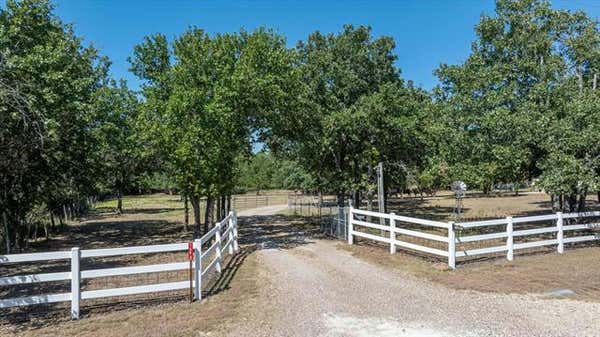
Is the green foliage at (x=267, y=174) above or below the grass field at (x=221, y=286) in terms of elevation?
above

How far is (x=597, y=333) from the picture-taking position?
5.59 metres

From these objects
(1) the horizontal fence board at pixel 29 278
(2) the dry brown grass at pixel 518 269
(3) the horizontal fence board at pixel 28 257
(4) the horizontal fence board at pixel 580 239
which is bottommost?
(2) the dry brown grass at pixel 518 269

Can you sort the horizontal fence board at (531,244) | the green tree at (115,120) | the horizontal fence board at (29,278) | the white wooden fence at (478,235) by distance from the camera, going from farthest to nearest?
the green tree at (115,120) < the horizontal fence board at (531,244) < the white wooden fence at (478,235) < the horizontal fence board at (29,278)

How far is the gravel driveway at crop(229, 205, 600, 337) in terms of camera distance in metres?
5.85

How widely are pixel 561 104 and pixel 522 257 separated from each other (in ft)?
21.2

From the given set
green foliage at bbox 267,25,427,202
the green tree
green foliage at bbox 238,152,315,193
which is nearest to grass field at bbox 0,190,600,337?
the green tree

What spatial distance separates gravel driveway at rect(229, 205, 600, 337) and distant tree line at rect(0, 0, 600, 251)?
6179mm

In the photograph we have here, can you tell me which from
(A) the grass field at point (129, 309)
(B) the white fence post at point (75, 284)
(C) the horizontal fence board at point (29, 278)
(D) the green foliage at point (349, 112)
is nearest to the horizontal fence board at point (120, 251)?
(B) the white fence post at point (75, 284)

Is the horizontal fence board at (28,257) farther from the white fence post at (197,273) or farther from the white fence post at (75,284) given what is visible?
the white fence post at (197,273)

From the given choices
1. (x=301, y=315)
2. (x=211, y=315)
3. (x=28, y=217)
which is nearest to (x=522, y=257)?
(x=301, y=315)

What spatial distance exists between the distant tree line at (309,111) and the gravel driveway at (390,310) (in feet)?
20.3

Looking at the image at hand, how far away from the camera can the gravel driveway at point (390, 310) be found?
19.2 feet

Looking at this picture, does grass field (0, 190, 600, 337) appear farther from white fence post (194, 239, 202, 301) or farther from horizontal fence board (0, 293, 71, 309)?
horizontal fence board (0, 293, 71, 309)

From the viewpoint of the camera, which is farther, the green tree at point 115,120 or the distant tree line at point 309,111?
the green tree at point 115,120
